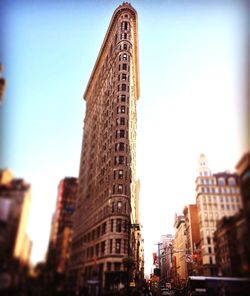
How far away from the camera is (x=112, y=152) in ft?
189

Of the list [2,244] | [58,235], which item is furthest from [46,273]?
[2,244]

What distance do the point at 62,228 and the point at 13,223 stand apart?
4.13 metres

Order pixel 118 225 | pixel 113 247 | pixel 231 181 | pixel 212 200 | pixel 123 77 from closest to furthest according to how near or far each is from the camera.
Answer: pixel 231 181 < pixel 212 200 < pixel 113 247 < pixel 118 225 < pixel 123 77

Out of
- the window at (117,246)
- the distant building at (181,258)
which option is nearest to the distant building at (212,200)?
the window at (117,246)

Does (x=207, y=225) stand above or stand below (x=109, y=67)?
below

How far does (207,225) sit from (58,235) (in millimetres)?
6162

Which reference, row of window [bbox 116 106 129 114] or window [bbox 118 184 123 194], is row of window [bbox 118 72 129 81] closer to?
row of window [bbox 116 106 129 114]

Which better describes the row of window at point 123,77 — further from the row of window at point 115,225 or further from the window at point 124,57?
the row of window at point 115,225

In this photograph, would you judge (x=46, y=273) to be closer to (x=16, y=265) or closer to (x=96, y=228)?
(x=16, y=265)

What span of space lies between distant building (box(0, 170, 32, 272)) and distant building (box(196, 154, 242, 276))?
6685 mm

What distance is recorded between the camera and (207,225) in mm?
11133

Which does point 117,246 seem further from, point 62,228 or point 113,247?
point 62,228

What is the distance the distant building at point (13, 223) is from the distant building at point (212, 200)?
6.68 metres

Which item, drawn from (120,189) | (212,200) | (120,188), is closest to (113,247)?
(120,189)
